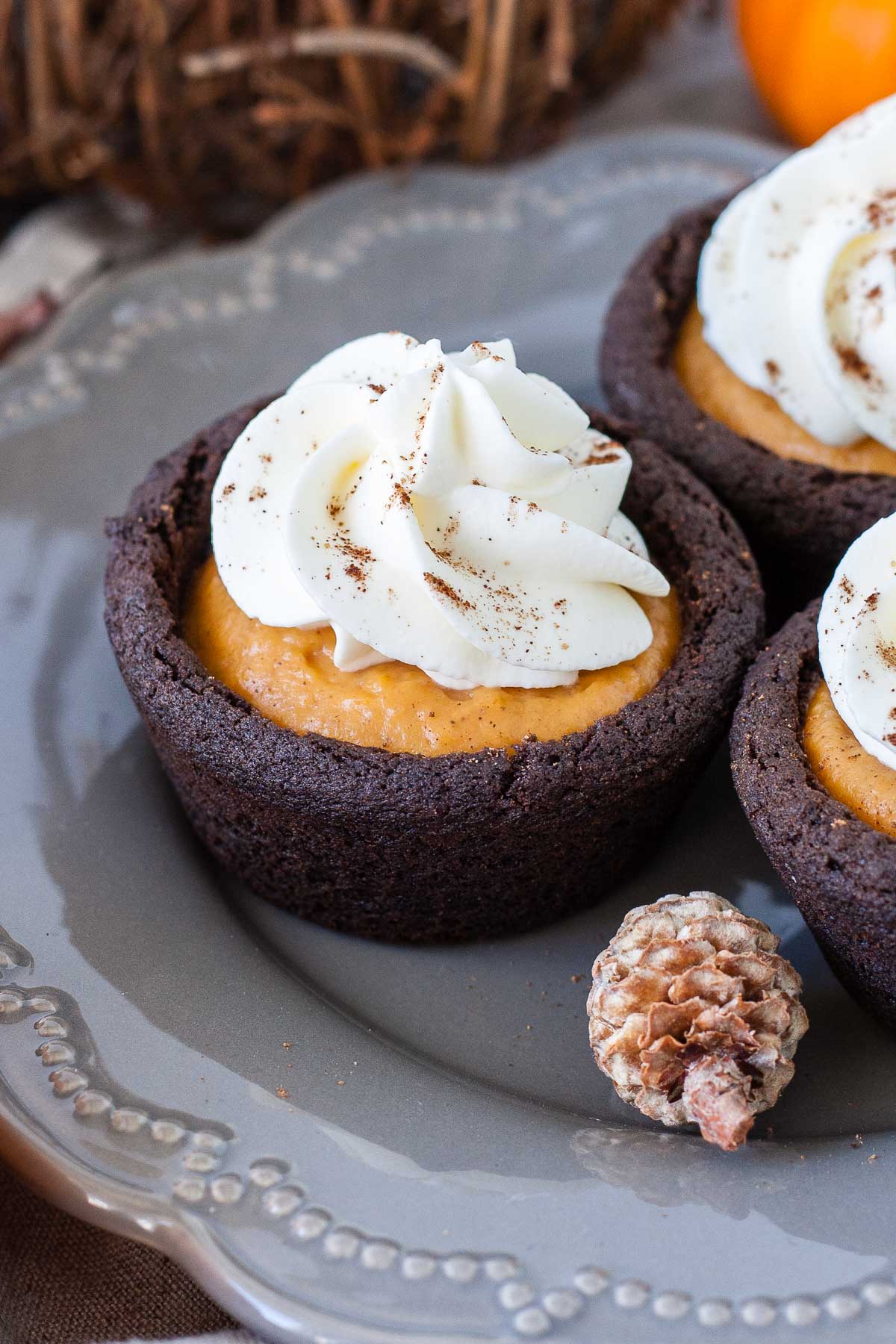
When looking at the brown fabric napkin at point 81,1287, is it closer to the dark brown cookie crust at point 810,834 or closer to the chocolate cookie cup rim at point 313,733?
the chocolate cookie cup rim at point 313,733

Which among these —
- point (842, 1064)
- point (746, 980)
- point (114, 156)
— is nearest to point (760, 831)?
point (746, 980)

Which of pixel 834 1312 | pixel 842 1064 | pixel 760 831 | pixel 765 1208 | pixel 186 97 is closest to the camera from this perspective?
pixel 834 1312

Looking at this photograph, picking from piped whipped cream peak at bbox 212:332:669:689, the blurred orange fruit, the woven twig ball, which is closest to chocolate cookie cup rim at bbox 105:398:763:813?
piped whipped cream peak at bbox 212:332:669:689

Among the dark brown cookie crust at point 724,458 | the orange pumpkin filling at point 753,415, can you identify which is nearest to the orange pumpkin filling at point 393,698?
the dark brown cookie crust at point 724,458

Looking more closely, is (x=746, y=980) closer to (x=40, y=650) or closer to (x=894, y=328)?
(x=894, y=328)

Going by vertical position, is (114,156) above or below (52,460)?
→ above

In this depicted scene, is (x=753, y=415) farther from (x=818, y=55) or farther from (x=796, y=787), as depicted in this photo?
(x=818, y=55)
